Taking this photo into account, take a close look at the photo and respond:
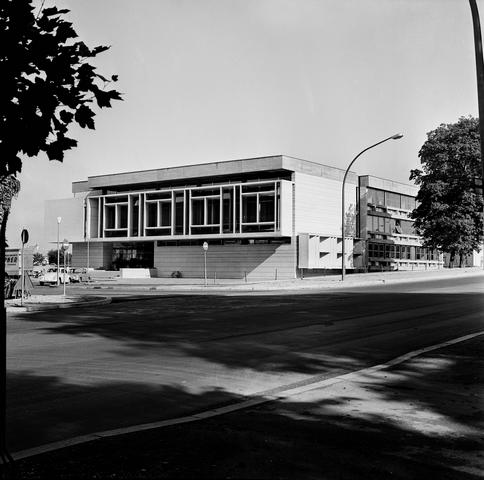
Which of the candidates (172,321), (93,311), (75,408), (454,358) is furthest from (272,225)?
(75,408)

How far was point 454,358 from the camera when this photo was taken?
9328 millimetres

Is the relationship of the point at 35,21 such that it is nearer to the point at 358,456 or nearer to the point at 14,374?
the point at 358,456

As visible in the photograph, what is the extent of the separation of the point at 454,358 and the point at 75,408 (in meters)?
6.11

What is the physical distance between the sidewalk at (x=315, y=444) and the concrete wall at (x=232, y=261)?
130ft

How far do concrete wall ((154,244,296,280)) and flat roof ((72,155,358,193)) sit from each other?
21.1 ft

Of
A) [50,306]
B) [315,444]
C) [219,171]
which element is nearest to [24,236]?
[50,306]

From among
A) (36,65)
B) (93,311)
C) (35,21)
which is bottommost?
(93,311)

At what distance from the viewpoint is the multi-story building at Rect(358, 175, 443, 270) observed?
54.9m

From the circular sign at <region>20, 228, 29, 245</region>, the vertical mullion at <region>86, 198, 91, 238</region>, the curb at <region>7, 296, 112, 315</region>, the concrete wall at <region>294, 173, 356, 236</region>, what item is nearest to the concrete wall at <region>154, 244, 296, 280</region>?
the concrete wall at <region>294, 173, 356, 236</region>

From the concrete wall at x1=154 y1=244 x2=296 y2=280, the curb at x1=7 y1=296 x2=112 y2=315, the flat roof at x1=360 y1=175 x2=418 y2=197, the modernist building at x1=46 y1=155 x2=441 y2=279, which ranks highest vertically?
the flat roof at x1=360 y1=175 x2=418 y2=197

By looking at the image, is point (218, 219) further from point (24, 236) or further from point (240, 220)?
point (24, 236)

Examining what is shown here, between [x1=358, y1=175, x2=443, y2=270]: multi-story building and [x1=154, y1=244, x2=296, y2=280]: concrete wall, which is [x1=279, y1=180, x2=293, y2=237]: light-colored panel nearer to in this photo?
[x1=154, y1=244, x2=296, y2=280]: concrete wall

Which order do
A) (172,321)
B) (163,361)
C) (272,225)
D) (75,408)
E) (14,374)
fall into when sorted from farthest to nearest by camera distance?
(272,225)
(172,321)
(163,361)
(14,374)
(75,408)

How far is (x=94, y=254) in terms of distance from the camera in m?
60.5
